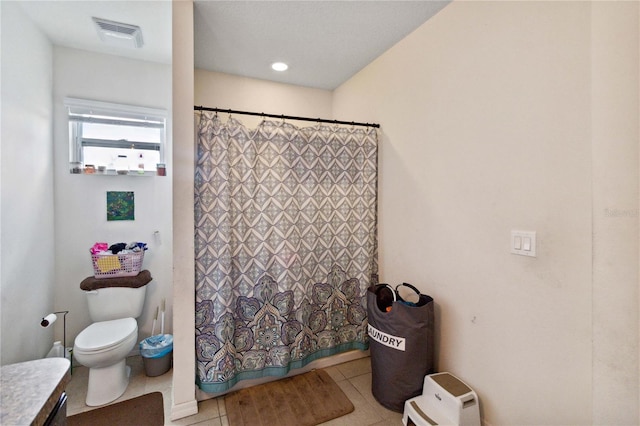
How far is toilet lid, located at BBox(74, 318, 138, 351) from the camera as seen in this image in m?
1.84

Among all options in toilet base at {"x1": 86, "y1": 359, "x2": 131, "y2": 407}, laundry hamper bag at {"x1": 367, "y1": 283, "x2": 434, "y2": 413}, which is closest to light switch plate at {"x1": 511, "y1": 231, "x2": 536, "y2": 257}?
laundry hamper bag at {"x1": 367, "y1": 283, "x2": 434, "y2": 413}

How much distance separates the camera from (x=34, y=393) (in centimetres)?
83

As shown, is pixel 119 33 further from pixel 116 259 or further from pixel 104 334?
pixel 104 334

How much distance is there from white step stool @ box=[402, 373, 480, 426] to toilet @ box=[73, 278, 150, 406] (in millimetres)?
1909

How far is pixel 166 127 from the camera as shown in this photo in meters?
2.64

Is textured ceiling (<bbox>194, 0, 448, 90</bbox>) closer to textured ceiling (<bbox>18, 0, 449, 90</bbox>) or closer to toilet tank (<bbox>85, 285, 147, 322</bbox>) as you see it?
textured ceiling (<bbox>18, 0, 449, 90</bbox>)

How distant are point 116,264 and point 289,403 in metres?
1.72

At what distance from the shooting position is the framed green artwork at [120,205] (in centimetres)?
243

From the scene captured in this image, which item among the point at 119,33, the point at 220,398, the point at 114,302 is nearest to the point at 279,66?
the point at 119,33

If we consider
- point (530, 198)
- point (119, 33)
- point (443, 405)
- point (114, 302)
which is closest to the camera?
point (530, 198)

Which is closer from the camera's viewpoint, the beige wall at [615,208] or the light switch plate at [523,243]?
the beige wall at [615,208]

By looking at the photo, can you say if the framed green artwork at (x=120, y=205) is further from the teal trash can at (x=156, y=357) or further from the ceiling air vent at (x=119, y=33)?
the ceiling air vent at (x=119, y=33)

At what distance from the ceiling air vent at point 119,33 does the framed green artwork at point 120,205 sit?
1199mm

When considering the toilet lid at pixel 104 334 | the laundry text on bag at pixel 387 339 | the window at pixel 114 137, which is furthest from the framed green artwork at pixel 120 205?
the laundry text on bag at pixel 387 339
